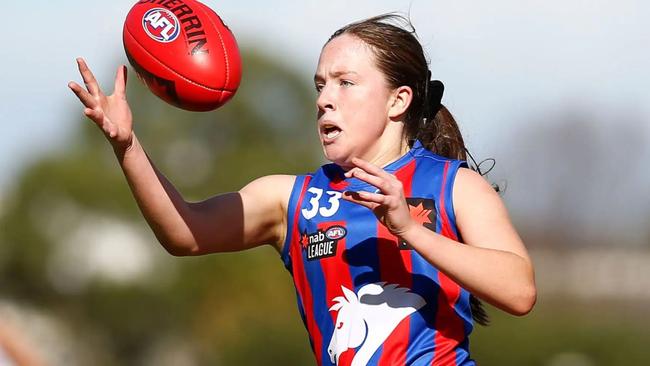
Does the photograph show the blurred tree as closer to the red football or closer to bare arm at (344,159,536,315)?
the red football

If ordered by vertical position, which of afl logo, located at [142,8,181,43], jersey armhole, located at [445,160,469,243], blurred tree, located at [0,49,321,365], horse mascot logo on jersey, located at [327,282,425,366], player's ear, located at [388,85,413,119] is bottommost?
blurred tree, located at [0,49,321,365]

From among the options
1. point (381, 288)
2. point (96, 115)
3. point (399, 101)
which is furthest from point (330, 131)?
point (96, 115)

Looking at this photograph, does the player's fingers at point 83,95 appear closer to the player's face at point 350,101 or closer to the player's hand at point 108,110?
the player's hand at point 108,110

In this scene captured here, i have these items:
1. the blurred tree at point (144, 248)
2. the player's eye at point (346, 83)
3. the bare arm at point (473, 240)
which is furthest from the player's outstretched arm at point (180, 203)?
the blurred tree at point (144, 248)

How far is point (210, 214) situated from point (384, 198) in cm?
92

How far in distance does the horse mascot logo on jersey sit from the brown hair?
12.6 inches

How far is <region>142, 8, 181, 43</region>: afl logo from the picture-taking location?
14.7 feet

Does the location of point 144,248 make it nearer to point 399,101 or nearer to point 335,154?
point 399,101

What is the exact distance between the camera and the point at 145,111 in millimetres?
32781

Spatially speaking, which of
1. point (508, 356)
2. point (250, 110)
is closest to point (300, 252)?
point (508, 356)

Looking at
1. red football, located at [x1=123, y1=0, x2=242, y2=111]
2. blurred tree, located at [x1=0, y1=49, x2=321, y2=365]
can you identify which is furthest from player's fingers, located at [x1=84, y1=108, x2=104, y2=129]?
blurred tree, located at [x1=0, y1=49, x2=321, y2=365]

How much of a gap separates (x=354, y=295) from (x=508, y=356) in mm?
7476

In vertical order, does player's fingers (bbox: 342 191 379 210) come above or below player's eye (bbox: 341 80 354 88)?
below

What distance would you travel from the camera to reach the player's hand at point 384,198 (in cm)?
388
